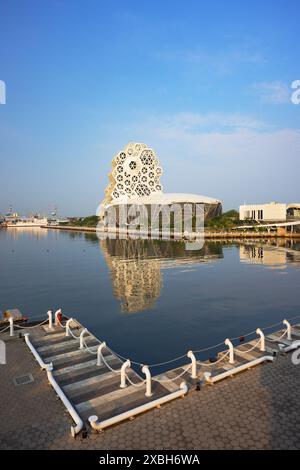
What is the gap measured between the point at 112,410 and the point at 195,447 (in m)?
2.64

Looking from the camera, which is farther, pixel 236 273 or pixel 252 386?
pixel 236 273

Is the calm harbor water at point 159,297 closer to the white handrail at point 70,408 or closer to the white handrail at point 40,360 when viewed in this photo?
the white handrail at point 40,360

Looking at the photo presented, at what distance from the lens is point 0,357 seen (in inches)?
486

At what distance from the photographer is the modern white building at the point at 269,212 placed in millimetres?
108125

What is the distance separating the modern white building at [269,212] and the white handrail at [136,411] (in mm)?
103307

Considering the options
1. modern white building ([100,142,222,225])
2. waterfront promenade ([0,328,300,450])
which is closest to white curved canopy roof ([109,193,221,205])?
modern white building ([100,142,222,225])

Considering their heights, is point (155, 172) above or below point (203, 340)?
above

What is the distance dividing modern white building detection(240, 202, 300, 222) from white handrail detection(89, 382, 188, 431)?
103 m

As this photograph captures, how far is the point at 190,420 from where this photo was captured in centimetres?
822

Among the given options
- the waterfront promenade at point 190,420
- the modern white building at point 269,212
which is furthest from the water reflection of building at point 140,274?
the modern white building at point 269,212

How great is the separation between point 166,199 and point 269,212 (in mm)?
37622

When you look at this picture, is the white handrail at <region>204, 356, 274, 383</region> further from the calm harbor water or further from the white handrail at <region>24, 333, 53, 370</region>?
the white handrail at <region>24, 333, 53, 370</region>
